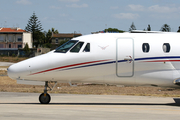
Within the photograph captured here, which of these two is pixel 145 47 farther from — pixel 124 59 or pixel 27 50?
pixel 27 50

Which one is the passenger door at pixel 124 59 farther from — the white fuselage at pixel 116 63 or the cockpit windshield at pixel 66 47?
the cockpit windshield at pixel 66 47

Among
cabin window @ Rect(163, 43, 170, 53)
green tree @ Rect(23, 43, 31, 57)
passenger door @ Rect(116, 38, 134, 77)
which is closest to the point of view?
passenger door @ Rect(116, 38, 134, 77)

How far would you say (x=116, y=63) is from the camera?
1503 centimetres

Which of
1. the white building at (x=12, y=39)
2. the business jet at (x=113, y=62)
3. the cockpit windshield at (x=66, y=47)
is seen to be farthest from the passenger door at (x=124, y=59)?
the white building at (x=12, y=39)

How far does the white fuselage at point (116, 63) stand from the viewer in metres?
14.9

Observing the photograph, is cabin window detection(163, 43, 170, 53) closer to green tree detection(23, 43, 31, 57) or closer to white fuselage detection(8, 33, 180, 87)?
white fuselage detection(8, 33, 180, 87)

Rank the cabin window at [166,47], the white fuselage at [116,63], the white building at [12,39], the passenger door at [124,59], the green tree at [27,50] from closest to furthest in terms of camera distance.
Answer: the white fuselage at [116,63] < the passenger door at [124,59] < the cabin window at [166,47] < the green tree at [27,50] < the white building at [12,39]

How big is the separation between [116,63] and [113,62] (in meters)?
0.15

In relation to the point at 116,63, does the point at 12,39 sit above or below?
above

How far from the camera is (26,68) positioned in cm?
1461

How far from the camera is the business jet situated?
14883 mm

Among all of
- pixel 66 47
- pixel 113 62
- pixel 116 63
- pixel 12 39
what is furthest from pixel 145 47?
pixel 12 39

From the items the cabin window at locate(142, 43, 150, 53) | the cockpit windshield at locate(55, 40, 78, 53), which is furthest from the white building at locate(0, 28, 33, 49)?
the cabin window at locate(142, 43, 150, 53)

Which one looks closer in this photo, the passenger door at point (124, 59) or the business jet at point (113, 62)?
the business jet at point (113, 62)
